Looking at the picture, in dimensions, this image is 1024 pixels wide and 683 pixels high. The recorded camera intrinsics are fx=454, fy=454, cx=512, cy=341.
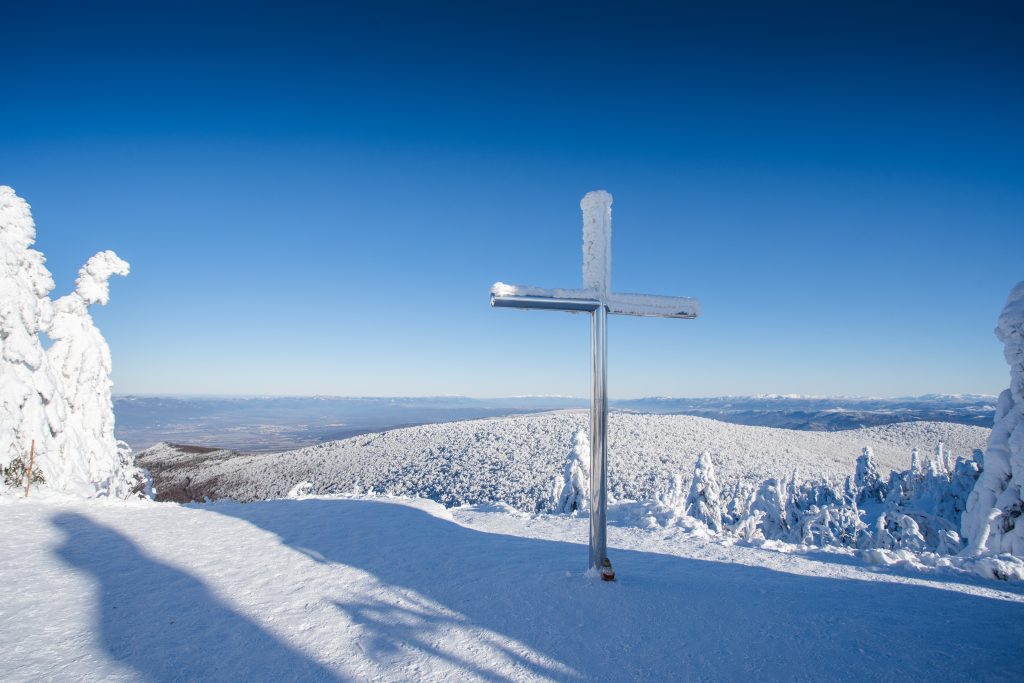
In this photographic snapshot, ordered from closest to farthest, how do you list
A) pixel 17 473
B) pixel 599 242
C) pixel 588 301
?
pixel 588 301
pixel 599 242
pixel 17 473

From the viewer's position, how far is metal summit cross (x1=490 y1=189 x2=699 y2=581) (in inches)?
231

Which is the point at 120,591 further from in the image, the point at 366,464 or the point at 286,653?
the point at 366,464

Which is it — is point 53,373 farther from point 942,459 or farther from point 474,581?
point 942,459

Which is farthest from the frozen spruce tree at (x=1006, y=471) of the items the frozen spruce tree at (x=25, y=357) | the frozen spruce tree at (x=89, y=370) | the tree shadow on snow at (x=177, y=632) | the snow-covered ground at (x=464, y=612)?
the frozen spruce tree at (x=89, y=370)

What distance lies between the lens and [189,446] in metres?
Result: 68.9

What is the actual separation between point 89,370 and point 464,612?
2186cm

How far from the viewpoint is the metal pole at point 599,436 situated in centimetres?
587

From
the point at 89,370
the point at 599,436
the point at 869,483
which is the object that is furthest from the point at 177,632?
the point at 869,483

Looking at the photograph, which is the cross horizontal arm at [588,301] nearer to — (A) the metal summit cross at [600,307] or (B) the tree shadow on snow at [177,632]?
(A) the metal summit cross at [600,307]

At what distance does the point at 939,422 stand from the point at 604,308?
8899 centimetres

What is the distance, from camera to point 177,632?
16.1 feet

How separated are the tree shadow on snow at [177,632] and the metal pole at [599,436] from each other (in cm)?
343

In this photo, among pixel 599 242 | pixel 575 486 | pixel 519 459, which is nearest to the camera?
pixel 599 242

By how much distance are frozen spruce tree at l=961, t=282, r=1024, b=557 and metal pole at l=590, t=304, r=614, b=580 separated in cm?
853
